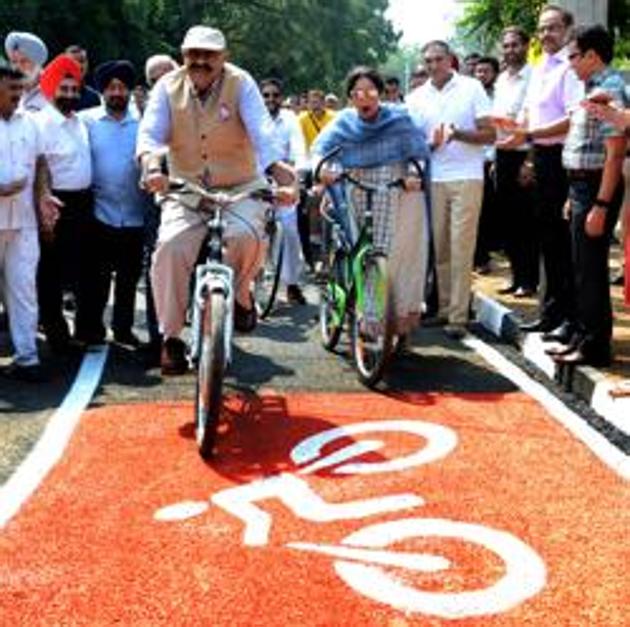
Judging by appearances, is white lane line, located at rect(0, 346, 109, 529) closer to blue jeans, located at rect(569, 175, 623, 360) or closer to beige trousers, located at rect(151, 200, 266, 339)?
beige trousers, located at rect(151, 200, 266, 339)

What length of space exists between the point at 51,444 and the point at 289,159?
6.07 meters

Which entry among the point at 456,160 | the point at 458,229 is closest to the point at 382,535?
the point at 458,229

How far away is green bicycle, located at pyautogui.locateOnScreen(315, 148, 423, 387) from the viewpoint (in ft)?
23.6

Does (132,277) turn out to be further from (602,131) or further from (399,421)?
(602,131)

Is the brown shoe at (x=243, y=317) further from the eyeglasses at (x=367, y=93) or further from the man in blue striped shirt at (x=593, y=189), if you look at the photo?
the man in blue striped shirt at (x=593, y=189)

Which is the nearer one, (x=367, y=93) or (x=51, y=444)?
(x=51, y=444)

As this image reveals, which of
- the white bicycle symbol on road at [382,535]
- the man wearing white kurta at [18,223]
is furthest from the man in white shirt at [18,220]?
the white bicycle symbol on road at [382,535]

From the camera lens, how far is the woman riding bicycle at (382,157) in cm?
776

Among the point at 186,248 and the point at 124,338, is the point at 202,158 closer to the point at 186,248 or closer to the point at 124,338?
the point at 186,248

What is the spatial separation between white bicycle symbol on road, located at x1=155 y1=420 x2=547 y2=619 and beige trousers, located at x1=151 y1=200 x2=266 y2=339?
1144 millimetres

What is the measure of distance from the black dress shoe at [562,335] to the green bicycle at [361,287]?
1405mm

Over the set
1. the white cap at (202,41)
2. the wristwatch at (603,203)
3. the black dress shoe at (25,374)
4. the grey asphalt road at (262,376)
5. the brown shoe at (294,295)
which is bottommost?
the brown shoe at (294,295)

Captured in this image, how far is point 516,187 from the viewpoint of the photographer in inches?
433

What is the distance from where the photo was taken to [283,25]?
59312mm
